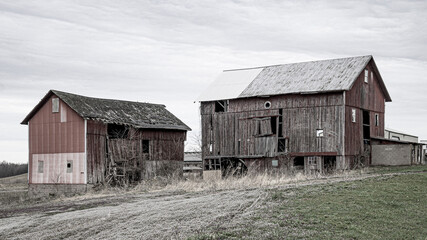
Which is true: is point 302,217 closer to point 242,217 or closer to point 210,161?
point 242,217

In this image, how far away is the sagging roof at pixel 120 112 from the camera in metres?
40.9

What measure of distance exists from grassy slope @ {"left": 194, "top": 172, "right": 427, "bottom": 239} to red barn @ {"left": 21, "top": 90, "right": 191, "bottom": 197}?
2144cm

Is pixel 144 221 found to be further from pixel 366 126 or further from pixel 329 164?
pixel 366 126

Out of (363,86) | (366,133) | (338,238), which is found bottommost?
Result: (338,238)

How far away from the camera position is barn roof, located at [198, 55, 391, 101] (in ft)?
134

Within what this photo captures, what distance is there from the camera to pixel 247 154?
43.4 m

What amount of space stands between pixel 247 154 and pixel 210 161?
3.38 meters

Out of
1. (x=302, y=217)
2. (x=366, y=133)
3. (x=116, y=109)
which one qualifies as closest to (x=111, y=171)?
(x=116, y=109)

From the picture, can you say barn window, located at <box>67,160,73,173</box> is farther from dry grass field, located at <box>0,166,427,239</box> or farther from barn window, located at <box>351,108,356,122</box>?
barn window, located at <box>351,108,356,122</box>

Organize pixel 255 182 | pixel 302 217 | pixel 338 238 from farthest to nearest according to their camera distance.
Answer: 1. pixel 255 182
2. pixel 302 217
3. pixel 338 238

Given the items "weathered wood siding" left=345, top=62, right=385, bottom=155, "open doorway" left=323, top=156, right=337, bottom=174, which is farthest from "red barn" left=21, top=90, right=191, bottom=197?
"weathered wood siding" left=345, top=62, right=385, bottom=155

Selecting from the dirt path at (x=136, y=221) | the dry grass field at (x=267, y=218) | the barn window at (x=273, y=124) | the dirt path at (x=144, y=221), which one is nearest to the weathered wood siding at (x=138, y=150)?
the barn window at (x=273, y=124)

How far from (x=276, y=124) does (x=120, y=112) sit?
500 inches

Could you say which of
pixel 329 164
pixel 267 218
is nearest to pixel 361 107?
pixel 329 164
